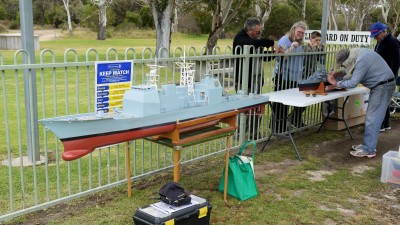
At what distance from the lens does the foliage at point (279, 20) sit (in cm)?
4622

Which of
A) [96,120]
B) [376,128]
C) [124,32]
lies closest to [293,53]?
[376,128]

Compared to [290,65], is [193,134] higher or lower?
lower

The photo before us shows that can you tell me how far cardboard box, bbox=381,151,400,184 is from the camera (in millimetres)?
5353

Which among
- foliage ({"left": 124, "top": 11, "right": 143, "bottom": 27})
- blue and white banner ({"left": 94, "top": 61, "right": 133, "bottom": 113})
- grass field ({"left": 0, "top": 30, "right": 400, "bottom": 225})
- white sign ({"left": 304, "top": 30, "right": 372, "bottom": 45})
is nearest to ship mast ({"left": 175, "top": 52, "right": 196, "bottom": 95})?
blue and white banner ({"left": 94, "top": 61, "right": 133, "bottom": 113})

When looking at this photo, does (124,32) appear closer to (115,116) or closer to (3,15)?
(3,15)

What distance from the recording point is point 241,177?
4719mm

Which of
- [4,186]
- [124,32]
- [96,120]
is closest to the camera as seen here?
[96,120]

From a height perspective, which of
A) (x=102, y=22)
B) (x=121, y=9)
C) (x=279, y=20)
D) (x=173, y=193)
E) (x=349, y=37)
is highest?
(x=121, y=9)

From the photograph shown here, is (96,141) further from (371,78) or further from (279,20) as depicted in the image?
(279,20)

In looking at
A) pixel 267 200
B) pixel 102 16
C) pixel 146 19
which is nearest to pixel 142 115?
pixel 267 200

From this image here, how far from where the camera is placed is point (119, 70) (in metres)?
4.21

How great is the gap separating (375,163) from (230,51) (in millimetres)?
2701

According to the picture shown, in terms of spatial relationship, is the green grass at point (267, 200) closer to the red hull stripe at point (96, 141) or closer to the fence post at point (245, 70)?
the red hull stripe at point (96, 141)

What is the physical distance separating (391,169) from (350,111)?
2.91m
